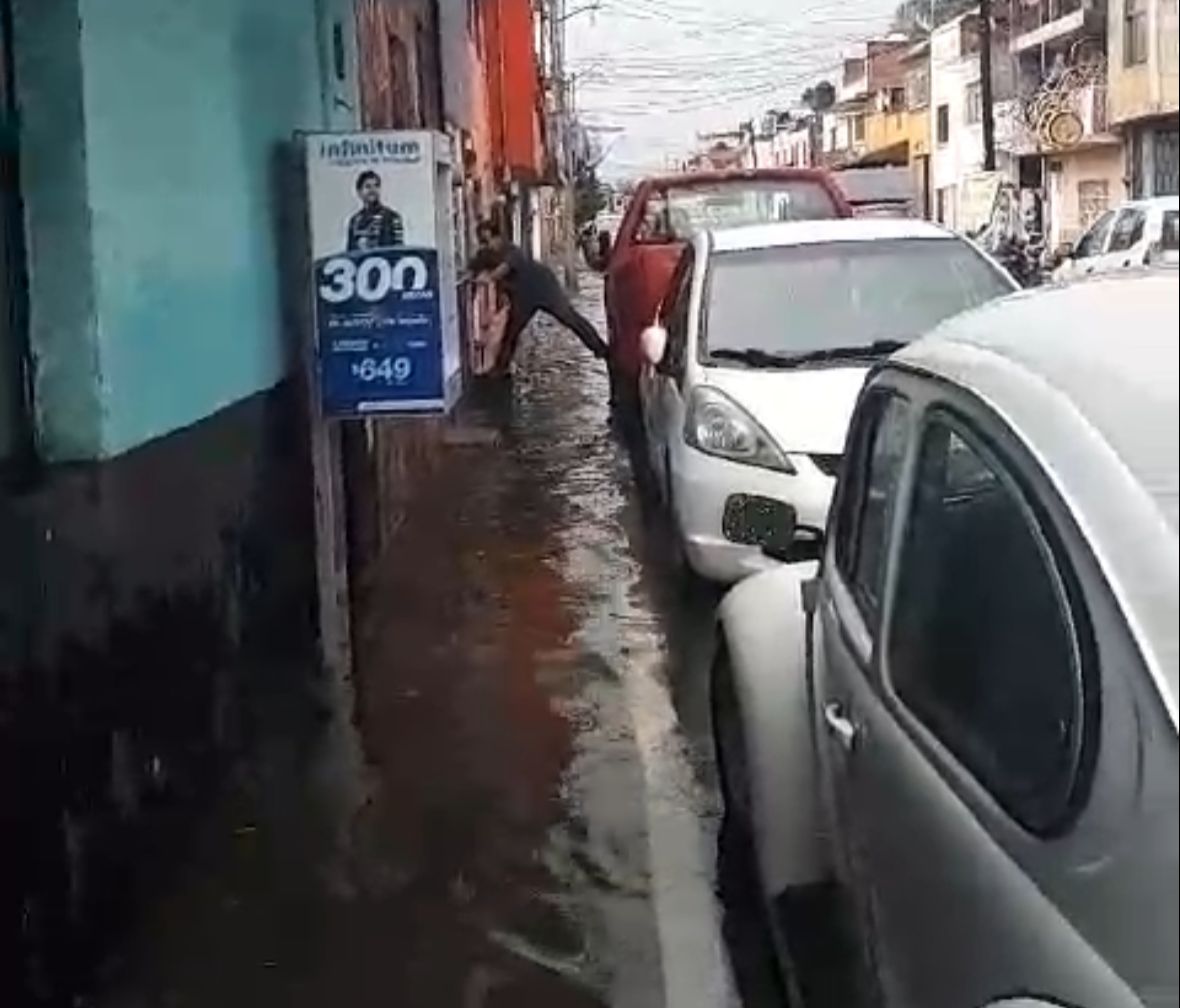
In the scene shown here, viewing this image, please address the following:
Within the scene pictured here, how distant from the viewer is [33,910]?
5418mm

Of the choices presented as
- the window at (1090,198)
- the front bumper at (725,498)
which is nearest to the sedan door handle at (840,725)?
the front bumper at (725,498)

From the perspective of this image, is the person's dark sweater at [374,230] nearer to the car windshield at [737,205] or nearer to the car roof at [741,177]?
the car windshield at [737,205]

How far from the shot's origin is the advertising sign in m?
8.13

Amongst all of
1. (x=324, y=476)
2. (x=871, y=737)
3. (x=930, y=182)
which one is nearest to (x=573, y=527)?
(x=324, y=476)

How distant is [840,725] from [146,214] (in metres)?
3.43

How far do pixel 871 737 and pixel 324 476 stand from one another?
5.00 meters

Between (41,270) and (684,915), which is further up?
(41,270)

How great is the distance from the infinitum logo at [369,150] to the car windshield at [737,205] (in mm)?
8815

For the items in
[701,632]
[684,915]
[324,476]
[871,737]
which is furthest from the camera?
[701,632]

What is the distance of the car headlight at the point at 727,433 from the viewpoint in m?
9.05

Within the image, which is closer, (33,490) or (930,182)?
(33,490)

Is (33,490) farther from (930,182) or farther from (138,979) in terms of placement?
(930,182)

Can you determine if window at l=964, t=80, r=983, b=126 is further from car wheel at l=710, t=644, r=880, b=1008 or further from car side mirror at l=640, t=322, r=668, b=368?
car wheel at l=710, t=644, r=880, b=1008

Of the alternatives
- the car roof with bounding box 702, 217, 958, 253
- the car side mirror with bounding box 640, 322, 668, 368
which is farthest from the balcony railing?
the car side mirror with bounding box 640, 322, 668, 368
